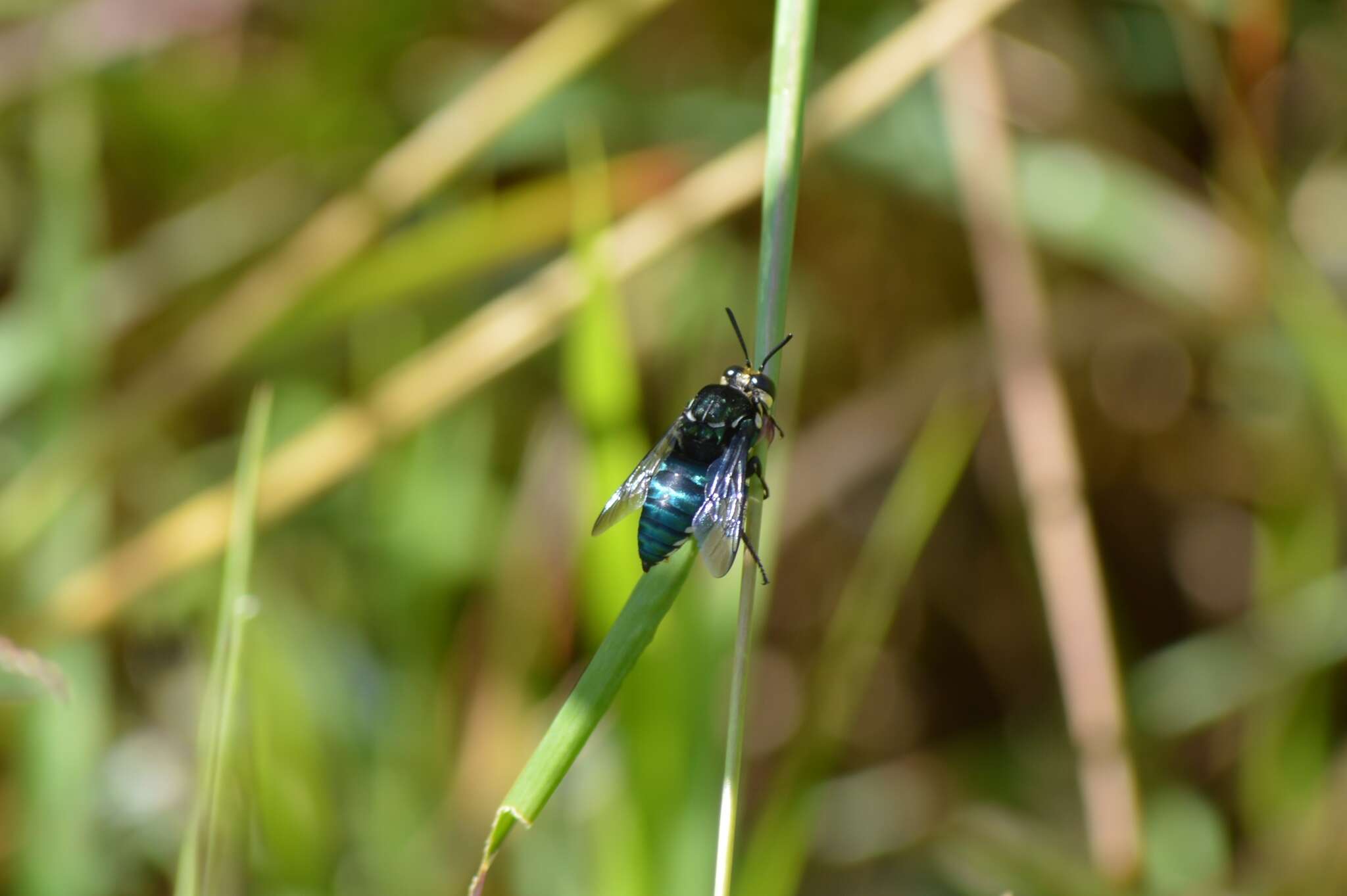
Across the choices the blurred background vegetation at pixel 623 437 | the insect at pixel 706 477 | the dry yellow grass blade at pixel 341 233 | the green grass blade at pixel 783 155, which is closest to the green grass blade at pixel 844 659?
the blurred background vegetation at pixel 623 437

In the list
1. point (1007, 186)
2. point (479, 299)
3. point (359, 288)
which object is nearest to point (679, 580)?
point (359, 288)

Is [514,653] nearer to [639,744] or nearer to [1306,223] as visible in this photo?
[639,744]

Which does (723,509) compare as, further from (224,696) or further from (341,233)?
(341,233)

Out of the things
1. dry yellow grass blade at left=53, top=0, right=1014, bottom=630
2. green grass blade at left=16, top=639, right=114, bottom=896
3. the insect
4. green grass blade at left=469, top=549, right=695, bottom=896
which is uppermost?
dry yellow grass blade at left=53, top=0, right=1014, bottom=630

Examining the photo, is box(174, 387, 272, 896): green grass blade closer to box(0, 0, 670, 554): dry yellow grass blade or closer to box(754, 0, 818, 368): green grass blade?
box(754, 0, 818, 368): green grass blade

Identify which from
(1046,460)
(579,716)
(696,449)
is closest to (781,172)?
(579,716)

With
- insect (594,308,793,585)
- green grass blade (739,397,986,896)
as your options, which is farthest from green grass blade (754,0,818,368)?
green grass blade (739,397,986,896)
